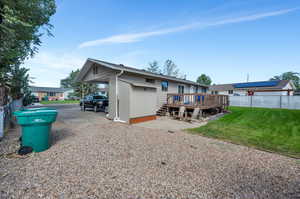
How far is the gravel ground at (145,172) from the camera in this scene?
1.96 m

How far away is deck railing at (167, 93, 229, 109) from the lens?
8934mm

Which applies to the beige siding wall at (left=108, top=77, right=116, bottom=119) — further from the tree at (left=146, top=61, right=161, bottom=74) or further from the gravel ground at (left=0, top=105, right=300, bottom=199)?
the tree at (left=146, top=61, right=161, bottom=74)

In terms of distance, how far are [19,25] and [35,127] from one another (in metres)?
4.28

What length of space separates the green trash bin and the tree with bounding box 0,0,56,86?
328 centimetres

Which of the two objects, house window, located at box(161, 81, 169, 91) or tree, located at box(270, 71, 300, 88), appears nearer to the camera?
house window, located at box(161, 81, 169, 91)

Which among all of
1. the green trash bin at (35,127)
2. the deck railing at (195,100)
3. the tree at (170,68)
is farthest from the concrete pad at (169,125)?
the tree at (170,68)

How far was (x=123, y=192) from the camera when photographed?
1929 mm

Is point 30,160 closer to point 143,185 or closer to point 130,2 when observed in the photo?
point 143,185

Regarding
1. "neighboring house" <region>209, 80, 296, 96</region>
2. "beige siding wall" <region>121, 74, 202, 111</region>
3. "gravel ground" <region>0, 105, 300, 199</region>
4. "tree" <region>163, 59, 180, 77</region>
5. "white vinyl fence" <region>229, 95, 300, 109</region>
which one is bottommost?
"gravel ground" <region>0, 105, 300, 199</region>

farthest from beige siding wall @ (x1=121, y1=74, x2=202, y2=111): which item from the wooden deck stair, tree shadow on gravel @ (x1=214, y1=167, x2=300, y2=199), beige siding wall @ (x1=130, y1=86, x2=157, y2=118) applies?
tree shadow on gravel @ (x1=214, y1=167, x2=300, y2=199)

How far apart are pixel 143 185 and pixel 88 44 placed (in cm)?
1389

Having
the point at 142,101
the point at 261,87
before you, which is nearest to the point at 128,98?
the point at 142,101

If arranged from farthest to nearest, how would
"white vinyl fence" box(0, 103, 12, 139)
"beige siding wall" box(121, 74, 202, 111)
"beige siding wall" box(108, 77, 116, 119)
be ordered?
"beige siding wall" box(121, 74, 202, 111)
"beige siding wall" box(108, 77, 116, 119)
"white vinyl fence" box(0, 103, 12, 139)

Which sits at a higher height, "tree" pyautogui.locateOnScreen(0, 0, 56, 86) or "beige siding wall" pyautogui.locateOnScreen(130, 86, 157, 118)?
"tree" pyautogui.locateOnScreen(0, 0, 56, 86)
